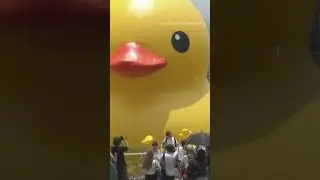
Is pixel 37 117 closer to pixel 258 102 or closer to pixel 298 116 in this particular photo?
pixel 258 102

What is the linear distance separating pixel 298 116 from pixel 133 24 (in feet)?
3.15

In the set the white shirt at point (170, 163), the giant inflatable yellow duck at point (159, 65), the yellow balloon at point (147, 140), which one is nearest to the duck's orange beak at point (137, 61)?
the giant inflatable yellow duck at point (159, 65)

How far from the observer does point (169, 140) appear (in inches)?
92.0

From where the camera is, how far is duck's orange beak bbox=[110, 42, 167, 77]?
2258 millimetres

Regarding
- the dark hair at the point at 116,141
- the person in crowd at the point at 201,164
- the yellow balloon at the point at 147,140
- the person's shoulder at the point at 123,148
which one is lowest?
the person in crowd at the point at 201,164

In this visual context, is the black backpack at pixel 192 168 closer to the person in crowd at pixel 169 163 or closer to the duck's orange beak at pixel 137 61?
the person in crowd at pixel 169 163

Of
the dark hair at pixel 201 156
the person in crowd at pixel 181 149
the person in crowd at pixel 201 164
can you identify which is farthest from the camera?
the person in crowd at pixel 181 149

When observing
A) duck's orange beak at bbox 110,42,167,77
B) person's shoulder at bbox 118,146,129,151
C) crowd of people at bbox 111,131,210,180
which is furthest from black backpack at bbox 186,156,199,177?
duck's orange beak at bbox 110,42,167,77

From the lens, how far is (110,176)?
170 centimetres

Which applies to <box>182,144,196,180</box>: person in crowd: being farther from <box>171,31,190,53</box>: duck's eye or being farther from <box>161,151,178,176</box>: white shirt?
<box>171,31,190,53</box>: duck's eye

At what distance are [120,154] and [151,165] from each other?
0.25 m

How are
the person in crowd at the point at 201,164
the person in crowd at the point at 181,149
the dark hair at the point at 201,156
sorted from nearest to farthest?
the person in crowd at the point at 201,164 → the dark hair at the point at 201,156 → the person in crowd at the point at 181,149

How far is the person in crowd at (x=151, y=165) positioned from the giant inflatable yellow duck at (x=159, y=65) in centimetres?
8

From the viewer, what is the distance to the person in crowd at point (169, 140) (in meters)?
2.32
